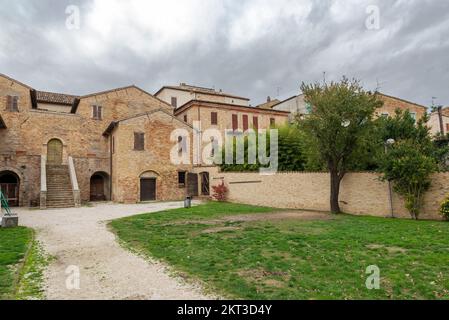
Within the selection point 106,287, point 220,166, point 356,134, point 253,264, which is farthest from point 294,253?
point 220,166

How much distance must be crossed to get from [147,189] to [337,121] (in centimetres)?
1441

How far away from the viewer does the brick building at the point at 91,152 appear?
19.7 meters

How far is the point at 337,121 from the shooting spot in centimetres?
1222

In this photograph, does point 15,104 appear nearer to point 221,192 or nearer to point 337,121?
point 221,192

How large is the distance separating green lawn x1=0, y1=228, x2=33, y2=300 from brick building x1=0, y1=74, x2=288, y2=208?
31.9 ft

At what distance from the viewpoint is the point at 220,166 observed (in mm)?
20328

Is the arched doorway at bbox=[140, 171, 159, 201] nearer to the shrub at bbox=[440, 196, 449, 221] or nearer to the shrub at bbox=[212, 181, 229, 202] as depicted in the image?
the shrub at bbox=[212, 181, 229, 202]

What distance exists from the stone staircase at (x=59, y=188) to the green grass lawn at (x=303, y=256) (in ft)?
32.4

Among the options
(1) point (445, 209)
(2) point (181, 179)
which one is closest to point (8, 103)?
(2) point (181, 179)

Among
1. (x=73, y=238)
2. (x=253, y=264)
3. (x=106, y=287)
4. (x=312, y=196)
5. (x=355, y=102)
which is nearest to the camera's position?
(x=106, y=287)

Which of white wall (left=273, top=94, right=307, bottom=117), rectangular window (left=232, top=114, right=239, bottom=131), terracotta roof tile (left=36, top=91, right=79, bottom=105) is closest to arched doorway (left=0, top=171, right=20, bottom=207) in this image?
terracotta roof tile (left=36, top=91, right=79, bottom=105)

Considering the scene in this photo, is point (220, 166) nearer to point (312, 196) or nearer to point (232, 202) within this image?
point (232, 202)

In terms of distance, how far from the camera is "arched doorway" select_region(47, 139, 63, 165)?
22.0 m
